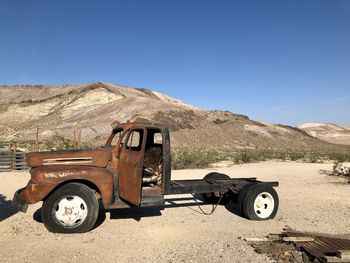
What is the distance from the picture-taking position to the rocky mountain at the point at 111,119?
2089 inches

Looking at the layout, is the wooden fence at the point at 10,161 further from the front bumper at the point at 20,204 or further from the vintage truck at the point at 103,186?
the front bumper at the point at 20,204

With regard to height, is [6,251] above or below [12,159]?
below

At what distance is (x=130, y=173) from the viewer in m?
7.50

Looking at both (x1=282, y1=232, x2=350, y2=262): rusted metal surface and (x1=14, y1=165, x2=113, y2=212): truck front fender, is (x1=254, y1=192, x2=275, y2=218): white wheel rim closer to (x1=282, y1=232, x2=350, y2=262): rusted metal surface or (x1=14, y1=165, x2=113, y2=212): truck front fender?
(x1=282, y1=232, x2=350, y2=262): rusted metal surface

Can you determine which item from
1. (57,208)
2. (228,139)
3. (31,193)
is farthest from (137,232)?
(228,139)

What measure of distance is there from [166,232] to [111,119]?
4987 centimetres

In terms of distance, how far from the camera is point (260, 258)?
6008mm

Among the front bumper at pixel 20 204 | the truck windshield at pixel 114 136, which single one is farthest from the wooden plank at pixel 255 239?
the front bumper at pixel 20 204

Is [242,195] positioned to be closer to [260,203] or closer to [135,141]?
[260,203]

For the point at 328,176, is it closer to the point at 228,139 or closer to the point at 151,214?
the point at 151,214

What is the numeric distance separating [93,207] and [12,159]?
12.7 meters

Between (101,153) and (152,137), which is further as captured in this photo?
(152,137)

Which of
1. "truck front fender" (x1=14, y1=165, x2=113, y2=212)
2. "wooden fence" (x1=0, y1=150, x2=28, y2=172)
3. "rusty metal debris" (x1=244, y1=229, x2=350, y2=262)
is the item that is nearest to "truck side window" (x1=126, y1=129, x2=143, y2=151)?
"truck front fender" (x1=14, y1=165, x2=113, y2=212)

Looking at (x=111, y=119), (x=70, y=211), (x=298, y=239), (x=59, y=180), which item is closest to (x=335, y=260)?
(x=298, y=239)
